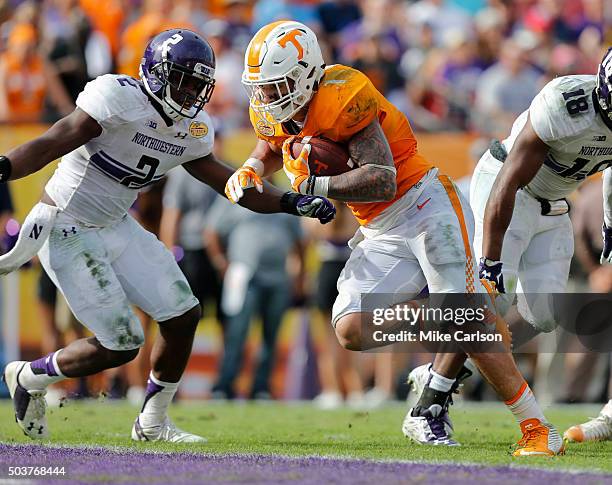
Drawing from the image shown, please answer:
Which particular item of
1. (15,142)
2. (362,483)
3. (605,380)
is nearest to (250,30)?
(15,142)

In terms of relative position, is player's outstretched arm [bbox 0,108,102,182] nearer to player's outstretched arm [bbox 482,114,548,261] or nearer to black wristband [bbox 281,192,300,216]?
black wristband [bbox 281,192,300,216]

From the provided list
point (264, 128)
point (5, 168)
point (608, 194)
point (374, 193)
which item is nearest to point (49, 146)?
point (5, 168)

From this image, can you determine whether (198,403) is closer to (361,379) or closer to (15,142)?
(361,379)

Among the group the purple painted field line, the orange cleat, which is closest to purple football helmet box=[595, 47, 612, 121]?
the orange cleat

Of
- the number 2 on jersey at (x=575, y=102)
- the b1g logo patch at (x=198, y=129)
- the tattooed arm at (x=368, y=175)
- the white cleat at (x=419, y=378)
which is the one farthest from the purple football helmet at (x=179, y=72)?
the white cleat at (x=419, y=378)

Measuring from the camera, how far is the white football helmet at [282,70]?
5.32 metres

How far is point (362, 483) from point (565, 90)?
2.25 m

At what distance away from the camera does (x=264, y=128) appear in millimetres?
5648

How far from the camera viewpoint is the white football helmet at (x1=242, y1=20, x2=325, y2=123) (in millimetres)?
5324

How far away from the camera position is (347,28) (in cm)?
1180

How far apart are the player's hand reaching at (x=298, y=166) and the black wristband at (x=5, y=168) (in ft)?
4.20

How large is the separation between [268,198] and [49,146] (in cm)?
109

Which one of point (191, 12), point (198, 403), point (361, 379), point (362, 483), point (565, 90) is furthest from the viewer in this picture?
point (191, 12)

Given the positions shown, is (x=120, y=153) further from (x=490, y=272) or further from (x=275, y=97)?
(x=490, y=272)
